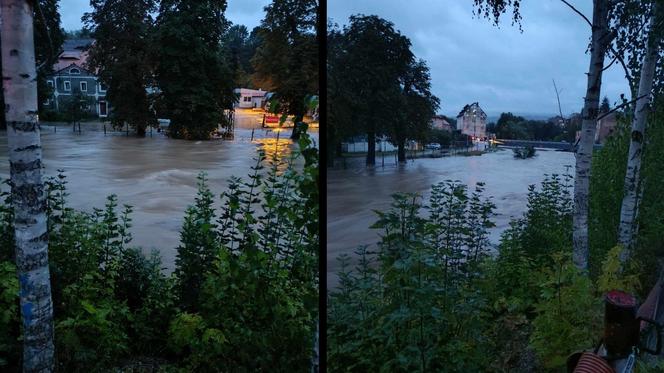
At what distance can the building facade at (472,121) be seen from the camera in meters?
1.53

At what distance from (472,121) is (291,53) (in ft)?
2.09

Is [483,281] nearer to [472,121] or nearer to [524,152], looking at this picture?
[524,152]

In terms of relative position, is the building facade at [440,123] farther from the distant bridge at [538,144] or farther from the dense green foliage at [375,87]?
the distant bridge at [538,144]

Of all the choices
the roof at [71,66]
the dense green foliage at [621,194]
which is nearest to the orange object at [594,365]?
the dense green foliage at [621,194]

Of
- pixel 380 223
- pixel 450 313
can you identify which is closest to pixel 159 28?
pixel 380 223

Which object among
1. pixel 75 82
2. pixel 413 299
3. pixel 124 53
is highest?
pixel 124 53

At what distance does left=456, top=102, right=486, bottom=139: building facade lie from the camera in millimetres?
1529

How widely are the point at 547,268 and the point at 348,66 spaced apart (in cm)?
95

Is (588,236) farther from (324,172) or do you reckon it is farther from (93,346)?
(93,346)

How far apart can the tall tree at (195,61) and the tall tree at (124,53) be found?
10cm

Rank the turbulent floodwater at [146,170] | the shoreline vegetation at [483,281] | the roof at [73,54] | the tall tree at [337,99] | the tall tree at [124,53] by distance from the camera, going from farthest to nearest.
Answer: the tall tree at [124,53] → the turbulent floodwater at [146,170] → the roof at [73,54] → the shoreline vegetation at [483,281] → the tall tree at [337,99]

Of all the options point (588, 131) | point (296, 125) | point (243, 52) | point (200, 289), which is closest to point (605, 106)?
point (588, 131)

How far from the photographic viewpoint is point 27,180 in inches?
60.7

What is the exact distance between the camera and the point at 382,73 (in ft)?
4.83
